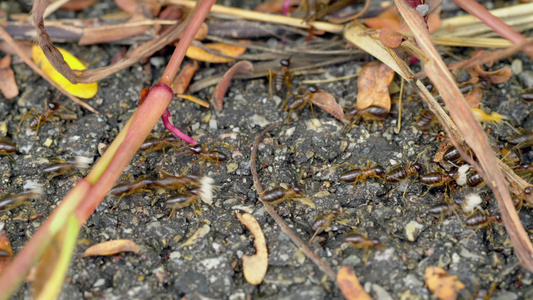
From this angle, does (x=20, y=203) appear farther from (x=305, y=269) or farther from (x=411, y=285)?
(x=411, y=285)

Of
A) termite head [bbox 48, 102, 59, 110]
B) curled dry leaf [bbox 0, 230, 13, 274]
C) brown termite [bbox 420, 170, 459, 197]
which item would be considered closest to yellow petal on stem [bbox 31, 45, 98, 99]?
termite head [bbox 48, 102, 59, 110]

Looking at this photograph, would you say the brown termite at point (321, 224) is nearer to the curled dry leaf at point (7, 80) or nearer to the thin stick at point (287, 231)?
the thin stick at point (287, 231)

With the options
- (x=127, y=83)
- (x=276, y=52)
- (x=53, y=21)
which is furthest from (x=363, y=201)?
(x=53, y=21)

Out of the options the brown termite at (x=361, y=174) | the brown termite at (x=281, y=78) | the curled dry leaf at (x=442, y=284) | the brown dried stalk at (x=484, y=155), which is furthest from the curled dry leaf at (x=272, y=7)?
the curled dry leaf at (x=442, y=284)

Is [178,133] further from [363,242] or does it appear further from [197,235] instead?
[363,242]

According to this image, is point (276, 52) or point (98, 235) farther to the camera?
point (276, 52)

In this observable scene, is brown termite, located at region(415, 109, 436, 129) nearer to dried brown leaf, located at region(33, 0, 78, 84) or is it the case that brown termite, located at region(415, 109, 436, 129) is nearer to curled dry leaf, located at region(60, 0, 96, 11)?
dried brown leaf, located at region(33, 0, 78, 84)
